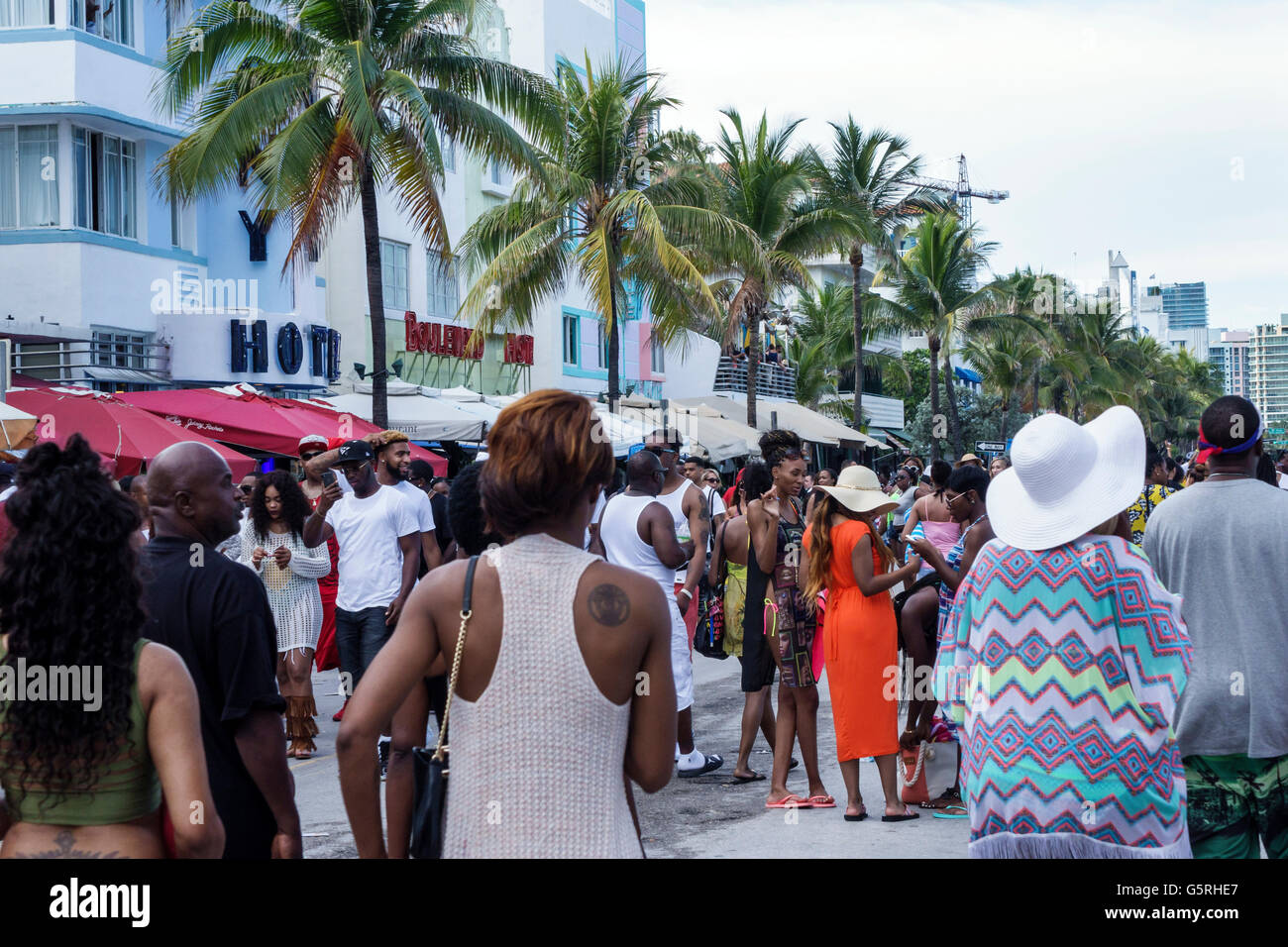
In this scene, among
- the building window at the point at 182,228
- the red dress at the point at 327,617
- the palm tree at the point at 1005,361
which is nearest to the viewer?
the red dress at the point at 327,617

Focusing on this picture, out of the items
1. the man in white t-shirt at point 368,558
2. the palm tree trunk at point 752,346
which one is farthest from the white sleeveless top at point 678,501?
the palm tree trunk at point 752,346

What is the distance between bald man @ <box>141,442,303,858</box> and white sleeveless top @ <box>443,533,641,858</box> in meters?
1.03

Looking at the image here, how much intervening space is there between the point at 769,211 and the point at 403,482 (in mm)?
20611

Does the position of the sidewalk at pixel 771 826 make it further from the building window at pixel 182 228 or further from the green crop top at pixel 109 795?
the building window at pixel 182 228

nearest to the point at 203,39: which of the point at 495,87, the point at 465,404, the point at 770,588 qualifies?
the point at 495,87

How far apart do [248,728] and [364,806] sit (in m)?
0.77

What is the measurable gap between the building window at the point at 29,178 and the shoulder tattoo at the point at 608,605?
18682mm

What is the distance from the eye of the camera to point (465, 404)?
2220cm

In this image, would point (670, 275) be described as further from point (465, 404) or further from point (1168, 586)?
point (1168, 586)

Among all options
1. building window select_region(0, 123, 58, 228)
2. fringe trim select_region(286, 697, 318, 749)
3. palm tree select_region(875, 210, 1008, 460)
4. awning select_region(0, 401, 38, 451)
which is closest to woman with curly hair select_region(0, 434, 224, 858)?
fringe trim select_region(286, 697, 318, 749)

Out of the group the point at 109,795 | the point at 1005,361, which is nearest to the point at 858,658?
the point at 109,795

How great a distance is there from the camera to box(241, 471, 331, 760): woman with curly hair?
9.52 m

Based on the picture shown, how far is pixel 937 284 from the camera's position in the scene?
135 feet

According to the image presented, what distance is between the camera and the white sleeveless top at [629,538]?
8445 mm
